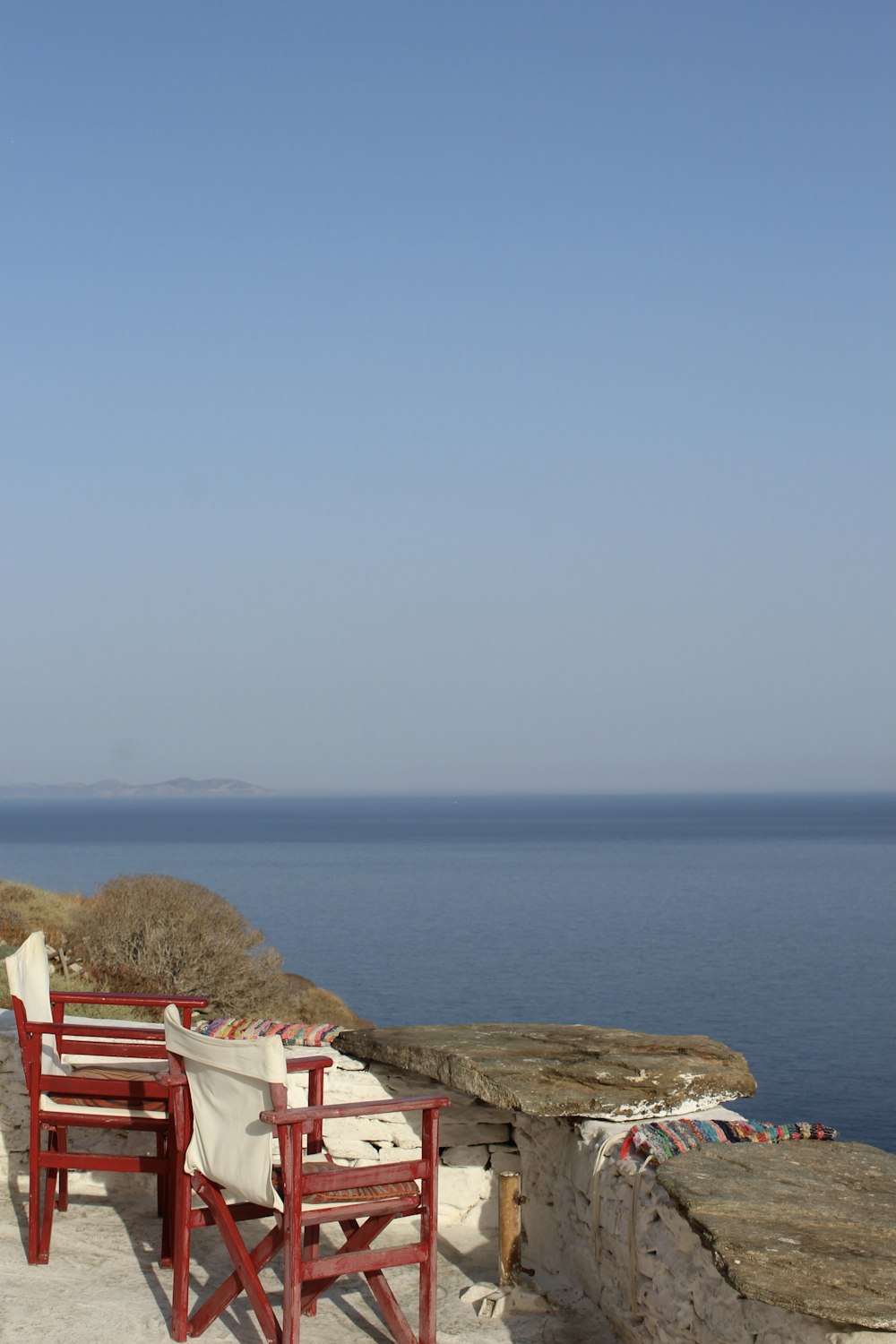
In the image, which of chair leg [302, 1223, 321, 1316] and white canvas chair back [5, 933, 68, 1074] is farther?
white canvas chair back [5, 933, 68, 1074]

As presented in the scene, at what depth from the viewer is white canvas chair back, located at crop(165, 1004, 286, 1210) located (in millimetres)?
3578

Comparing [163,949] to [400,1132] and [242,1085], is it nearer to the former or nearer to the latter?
[400,1132]

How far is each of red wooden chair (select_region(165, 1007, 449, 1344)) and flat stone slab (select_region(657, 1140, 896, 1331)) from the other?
0.74m

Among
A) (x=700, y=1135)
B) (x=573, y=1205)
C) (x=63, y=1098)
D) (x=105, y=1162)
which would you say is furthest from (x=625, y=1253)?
(x=63, y=1098)

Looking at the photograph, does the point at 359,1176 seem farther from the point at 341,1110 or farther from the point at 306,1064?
the point at 306,1064

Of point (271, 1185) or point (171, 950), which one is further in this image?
point (171, 950)

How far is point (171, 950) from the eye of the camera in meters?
13.3

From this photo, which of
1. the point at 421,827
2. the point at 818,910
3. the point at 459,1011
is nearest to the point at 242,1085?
the point at 459,1011

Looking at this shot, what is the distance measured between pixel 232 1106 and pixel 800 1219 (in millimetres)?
1541

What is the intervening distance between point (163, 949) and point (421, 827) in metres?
116

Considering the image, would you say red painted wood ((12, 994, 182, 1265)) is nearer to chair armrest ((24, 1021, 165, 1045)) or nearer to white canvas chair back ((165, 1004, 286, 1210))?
chair armrest ((24, 1021, 165, 1045))

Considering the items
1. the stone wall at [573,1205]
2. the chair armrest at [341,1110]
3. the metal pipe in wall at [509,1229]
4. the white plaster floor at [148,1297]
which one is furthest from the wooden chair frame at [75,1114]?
the metal pipe in wall at [509,1229]

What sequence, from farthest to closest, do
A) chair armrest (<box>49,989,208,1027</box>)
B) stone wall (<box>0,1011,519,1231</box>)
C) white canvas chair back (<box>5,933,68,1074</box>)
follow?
stone wall (<box>0,1011,519,1231</box>) → chair armrest (<box>49,989,208,1027</box>) → white canvas chair back (<box>5,933,68,1074</box>)

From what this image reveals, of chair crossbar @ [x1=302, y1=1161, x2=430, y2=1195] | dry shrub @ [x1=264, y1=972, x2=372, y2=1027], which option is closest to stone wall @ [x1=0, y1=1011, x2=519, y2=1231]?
chair crossbar @ [x1=302, y1=1161, x2=430, y2=1195]
